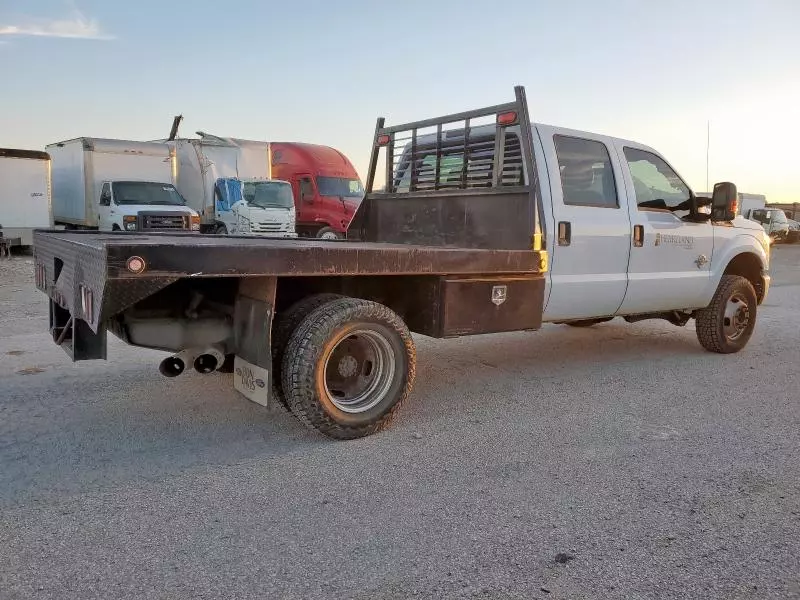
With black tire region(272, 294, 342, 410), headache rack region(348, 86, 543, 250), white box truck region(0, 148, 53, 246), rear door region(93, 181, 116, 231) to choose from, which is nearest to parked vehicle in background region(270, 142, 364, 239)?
rear door region(93, 181, 116, 231)

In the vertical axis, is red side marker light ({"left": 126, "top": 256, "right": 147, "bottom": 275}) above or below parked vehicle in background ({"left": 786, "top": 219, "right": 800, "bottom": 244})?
below

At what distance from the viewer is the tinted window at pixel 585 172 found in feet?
18.0

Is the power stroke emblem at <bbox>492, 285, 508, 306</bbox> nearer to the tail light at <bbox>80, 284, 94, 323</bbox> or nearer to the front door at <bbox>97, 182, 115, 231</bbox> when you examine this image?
the tail light at <bbox>80, 284, 94, 323</bbox>

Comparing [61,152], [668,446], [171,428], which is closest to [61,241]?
[171,428]

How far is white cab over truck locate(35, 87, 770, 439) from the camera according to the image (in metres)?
3.79

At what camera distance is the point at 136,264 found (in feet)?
10.6

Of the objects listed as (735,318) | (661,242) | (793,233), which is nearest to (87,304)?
(661,242)

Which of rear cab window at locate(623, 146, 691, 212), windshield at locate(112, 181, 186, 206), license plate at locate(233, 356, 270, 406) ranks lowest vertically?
license plate at locate(233, 356, 270, 406)

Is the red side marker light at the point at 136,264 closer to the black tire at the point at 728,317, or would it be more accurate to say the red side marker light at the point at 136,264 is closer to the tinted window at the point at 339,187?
the black tire at the point at 728,317

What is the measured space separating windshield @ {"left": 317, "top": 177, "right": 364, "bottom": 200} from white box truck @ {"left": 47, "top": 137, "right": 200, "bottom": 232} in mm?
4260

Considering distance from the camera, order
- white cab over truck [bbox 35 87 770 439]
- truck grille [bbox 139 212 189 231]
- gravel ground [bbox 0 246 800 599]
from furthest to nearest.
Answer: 1. truck grille [bbox 139 212 189 231]
2. white cab over truck [bbox 35 87 770 439]
3. gravel ground [bbox 0 246 800 599]

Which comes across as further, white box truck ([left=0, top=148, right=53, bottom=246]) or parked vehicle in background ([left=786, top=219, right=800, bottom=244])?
parked vehicle in background ([left=786, top=219, right=800, bottom=244])

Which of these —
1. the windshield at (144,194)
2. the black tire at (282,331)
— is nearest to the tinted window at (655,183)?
the black tire at (282,331)

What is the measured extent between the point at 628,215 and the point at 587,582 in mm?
3888
